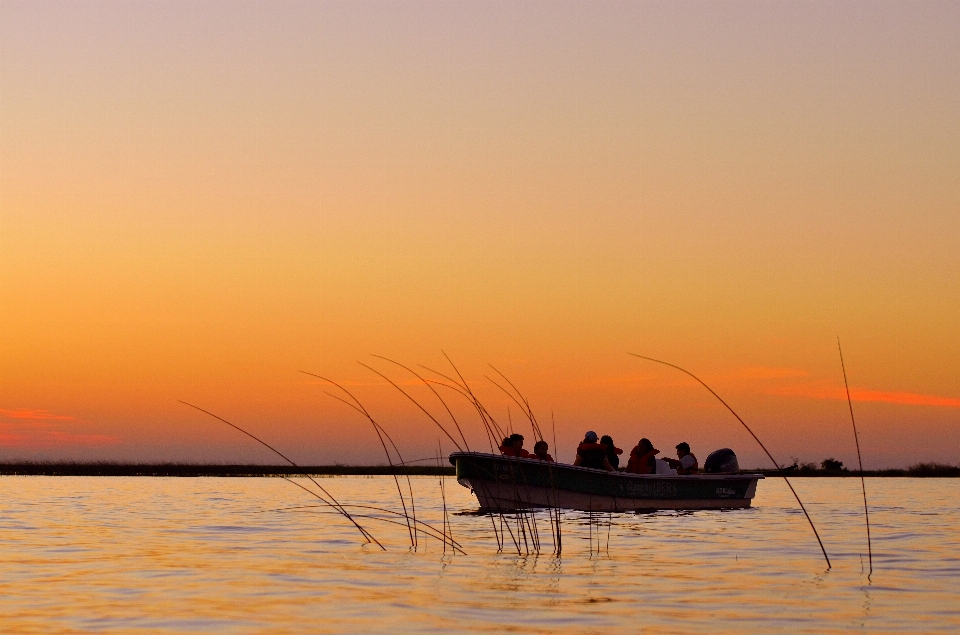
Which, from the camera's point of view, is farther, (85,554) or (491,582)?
(85,554)

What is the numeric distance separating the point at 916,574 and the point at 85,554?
9.75 metres

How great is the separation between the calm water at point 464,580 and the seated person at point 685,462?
5.58 m

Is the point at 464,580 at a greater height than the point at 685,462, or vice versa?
the point at 685,462

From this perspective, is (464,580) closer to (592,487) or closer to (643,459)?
(592,487)

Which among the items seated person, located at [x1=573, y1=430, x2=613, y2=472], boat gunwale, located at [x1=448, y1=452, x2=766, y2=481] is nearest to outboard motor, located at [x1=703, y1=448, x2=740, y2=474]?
boat gunwale, located at [x1=448, y1=452, x2=766, y2=481]

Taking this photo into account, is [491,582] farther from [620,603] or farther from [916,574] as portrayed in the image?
[916,574]

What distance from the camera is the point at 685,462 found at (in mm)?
26875

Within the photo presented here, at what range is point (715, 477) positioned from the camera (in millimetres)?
26203

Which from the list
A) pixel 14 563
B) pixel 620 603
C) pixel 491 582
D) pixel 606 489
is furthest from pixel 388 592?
pixel 606 489

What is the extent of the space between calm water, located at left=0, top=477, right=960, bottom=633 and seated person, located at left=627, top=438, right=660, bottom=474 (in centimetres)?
402

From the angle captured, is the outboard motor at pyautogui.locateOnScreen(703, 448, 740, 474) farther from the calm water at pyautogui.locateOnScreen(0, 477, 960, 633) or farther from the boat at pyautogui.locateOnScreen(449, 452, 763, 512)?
the calm water at pyautogui.locateOnScreen(0, 477, 960, 633)

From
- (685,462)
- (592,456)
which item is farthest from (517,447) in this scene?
(685,462)

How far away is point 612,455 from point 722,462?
4323mm

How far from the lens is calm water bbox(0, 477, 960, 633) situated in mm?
9227
